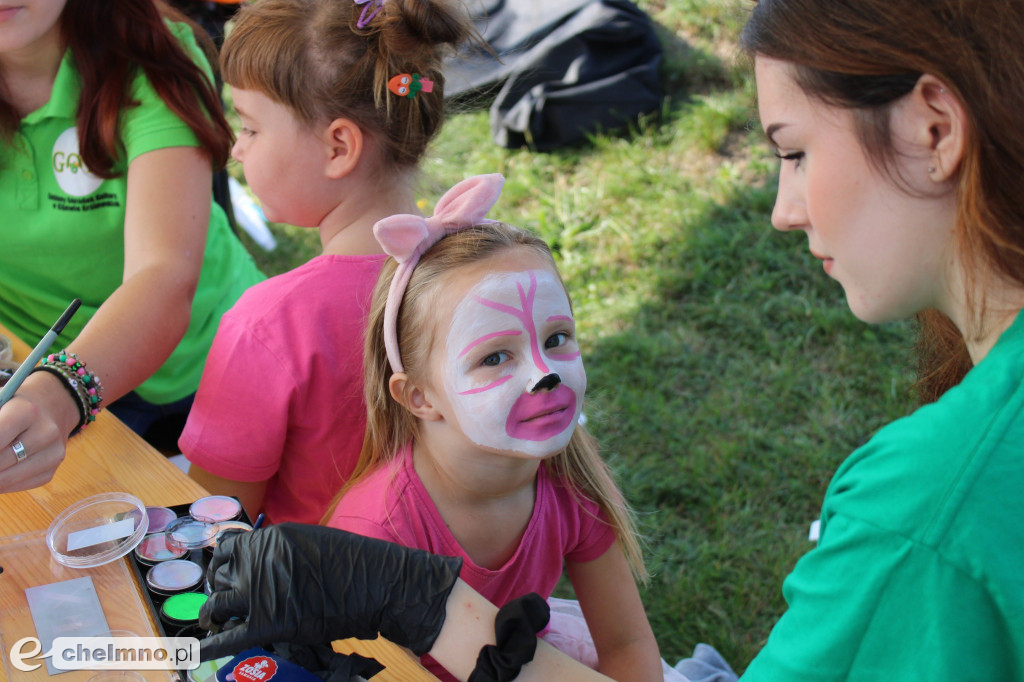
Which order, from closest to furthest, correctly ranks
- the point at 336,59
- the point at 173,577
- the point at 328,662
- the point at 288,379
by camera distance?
1. the point at 328,662
2. the point at 173,577
3. the point at 288,379
4. the point at 336,59

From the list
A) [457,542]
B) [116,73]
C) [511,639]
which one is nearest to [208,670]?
[511,639]

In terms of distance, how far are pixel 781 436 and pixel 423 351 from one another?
1670mm

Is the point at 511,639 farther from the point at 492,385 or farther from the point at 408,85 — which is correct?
the point at 408,85

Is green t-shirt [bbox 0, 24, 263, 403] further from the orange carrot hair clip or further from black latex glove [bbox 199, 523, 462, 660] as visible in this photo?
black latex glove [bbox 199, 523, 462, 660]

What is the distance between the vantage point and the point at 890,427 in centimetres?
90

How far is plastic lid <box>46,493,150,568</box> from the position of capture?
1.10 m

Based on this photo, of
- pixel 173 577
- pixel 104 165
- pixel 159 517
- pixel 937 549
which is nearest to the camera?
pixel 937 549

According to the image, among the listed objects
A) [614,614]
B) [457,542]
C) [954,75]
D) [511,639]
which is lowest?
[614,614]

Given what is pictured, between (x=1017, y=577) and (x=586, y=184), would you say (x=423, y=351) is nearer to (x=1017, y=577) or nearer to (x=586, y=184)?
(x=1017, y=577)

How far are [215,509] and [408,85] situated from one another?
0.77 metres

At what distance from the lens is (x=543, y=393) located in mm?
1212

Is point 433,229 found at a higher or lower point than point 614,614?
higher

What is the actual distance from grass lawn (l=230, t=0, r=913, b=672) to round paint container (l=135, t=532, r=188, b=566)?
86cm

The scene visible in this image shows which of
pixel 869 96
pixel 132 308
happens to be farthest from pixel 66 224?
pixel 869 96
